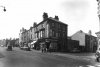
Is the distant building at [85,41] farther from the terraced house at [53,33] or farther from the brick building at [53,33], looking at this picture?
the brick building at [53,33]

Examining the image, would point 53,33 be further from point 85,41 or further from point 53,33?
point 85,41

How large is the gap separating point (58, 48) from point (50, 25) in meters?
8.80

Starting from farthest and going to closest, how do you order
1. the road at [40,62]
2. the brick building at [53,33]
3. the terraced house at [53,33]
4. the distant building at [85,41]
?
the distant building at [85,41] < the brick building at [53,33] < the terraced house at [53,33] < the road at [40,62]

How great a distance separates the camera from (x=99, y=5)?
98.3 ft

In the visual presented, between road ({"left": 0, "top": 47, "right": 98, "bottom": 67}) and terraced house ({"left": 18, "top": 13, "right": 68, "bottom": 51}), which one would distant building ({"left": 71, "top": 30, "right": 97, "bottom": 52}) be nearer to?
terraced house ({"left": 18, "top": 13, "right": 68, "bottom": 51})

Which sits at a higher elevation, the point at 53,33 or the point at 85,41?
the point at 53,33

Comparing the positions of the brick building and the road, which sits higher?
the brick building

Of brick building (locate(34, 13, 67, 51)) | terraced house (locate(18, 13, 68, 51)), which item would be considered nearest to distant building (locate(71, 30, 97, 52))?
terraced house (locate(18, 13, 68, 51))

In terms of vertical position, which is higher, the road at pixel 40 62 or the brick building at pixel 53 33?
the brick building at pixel 53 33

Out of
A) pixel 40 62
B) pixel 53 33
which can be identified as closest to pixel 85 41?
pixel 53 33

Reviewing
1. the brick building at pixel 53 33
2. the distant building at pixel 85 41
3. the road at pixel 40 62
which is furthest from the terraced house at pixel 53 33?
the road at pixel 40 62

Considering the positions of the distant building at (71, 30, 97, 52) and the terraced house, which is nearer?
the terraced house

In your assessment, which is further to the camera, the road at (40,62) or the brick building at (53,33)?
the brick building at (53,33)

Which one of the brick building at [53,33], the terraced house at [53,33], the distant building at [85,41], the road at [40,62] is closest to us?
the road at [40,62]
